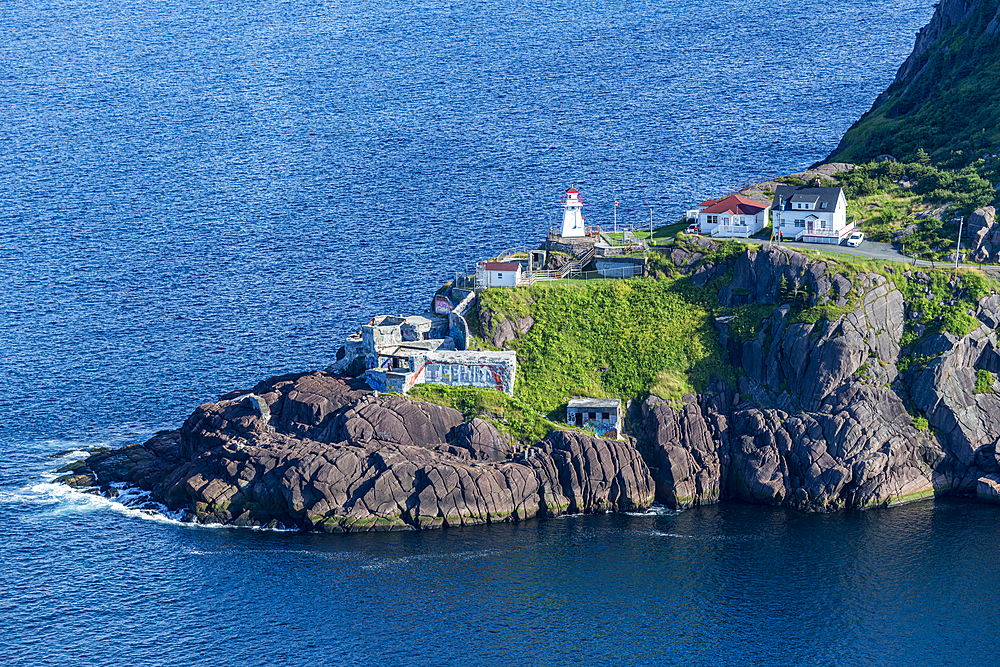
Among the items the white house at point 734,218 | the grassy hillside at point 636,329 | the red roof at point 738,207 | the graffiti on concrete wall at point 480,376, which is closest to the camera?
the grassy hillside at point 636,329

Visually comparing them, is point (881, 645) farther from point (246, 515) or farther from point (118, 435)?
point (118, 435)

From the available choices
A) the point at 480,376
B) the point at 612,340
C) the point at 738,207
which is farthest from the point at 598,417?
the point at 738,207

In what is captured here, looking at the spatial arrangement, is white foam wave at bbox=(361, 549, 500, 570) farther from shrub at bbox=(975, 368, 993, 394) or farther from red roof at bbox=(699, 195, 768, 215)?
shrub at bbox=(975, 368, 993, 394)

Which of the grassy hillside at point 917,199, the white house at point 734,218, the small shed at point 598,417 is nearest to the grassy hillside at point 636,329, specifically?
the small shed at point 598,417

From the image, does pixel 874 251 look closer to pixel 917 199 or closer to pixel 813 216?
pixel 813 216

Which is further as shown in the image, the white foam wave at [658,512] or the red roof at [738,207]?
the red roof at [738,207]

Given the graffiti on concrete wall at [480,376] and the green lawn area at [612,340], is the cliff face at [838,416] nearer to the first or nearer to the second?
the green lawn area at [612,340]
